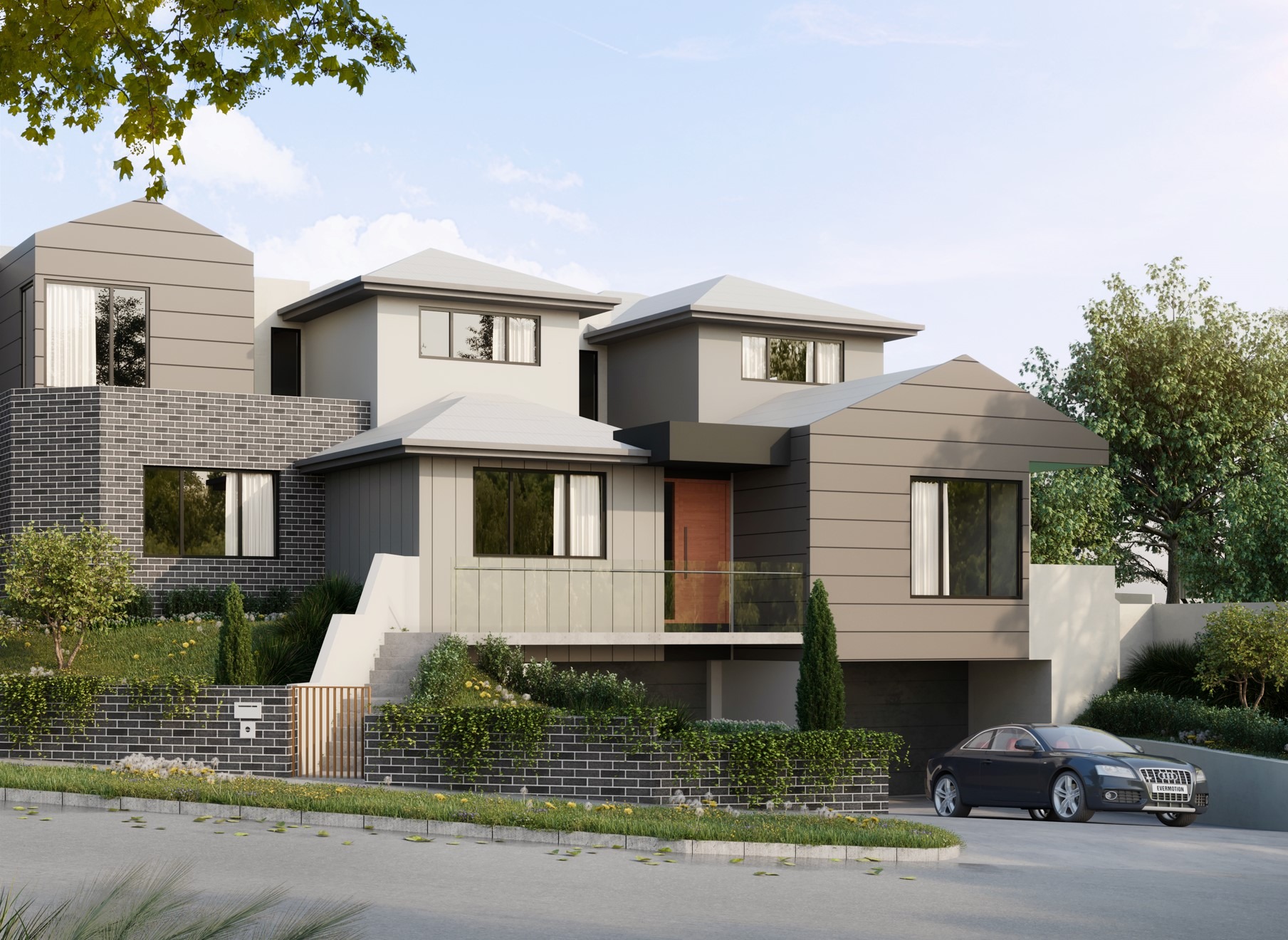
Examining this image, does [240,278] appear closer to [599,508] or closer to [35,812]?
[599,508]

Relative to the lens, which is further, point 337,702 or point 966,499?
point 966,499

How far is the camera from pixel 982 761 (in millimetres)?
20859

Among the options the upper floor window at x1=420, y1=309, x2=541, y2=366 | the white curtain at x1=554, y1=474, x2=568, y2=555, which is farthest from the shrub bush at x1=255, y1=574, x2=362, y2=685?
the upper floor window at x1=420, y1=309, x2=541, y2=366

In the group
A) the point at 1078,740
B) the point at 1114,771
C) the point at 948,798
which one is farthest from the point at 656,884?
the point at 948,798

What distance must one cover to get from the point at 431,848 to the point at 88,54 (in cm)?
696

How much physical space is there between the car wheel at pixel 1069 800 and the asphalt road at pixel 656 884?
170 inches

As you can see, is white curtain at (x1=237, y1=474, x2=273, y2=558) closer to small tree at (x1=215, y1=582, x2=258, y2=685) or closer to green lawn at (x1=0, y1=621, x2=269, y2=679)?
green lawn at (x1=0, y1=621, x2=269, y2=679)

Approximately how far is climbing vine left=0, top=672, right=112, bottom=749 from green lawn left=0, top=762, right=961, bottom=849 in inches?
65.6

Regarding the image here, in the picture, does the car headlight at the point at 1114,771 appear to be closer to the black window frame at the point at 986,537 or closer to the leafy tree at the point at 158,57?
the black window frame at the point at 986,537

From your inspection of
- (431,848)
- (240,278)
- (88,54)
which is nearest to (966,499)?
(240,278)

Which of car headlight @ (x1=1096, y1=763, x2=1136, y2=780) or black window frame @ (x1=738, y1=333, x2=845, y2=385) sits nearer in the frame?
car headlight @ (x1=1096, y1=763, x2=1136, y2=780)

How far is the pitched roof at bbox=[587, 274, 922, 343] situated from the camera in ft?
96.7

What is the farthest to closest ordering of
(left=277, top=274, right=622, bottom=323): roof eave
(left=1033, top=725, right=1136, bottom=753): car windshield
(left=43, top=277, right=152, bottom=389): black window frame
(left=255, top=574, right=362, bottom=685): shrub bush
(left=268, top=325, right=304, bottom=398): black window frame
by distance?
(left=268, top=325, right=304, bottom=398): black window frame
(left=277, top=274, right=622, bottom=323): roof eave
(left=43, top=277, right=152, bottom=389): black window frame
(left=255, top=574, right=362, bottom=685): shrub bush
(left=1033, top=725, right=1136, bottom=753): car windshield

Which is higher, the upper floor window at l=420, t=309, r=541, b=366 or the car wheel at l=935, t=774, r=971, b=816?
the upper floor window at l=420, t=309, r=541, b=366
